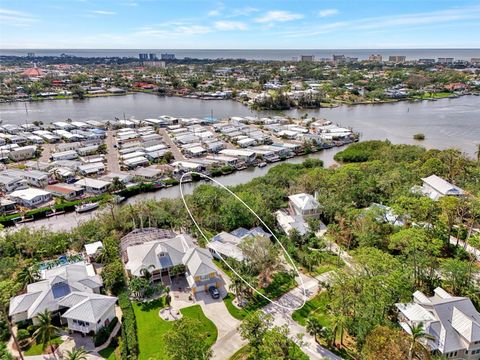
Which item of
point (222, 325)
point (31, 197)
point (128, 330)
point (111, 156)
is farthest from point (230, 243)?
point (111, 156)

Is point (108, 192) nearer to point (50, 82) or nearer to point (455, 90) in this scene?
point (50, 82)

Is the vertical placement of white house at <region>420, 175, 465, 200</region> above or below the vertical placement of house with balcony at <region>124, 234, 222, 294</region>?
above

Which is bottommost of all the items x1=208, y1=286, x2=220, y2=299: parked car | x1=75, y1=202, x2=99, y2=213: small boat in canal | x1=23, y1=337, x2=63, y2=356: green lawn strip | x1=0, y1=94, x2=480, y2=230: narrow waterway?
x1=75, y1=202, x2=99, y2=213: small boat in canal

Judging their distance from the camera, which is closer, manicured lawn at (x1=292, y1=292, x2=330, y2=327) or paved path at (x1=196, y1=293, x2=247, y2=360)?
paved path at (x1=196, y1=293, x2=247, y2=360)

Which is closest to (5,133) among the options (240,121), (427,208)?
(240,121)

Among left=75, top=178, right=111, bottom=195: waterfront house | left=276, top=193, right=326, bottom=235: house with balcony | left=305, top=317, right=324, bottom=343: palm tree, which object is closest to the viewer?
left=305, top=317, right=324, bottom=343: palm tree

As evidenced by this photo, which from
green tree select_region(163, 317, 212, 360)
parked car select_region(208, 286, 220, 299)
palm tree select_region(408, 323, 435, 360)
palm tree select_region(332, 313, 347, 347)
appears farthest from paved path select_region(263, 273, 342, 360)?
green tree select_region(163, 317, 212, 360)

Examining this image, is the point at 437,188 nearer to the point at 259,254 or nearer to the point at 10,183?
the point at 259,254

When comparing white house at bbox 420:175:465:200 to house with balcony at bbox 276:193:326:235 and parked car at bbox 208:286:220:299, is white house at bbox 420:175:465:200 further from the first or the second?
parked car at bbox 208:286:220:299
